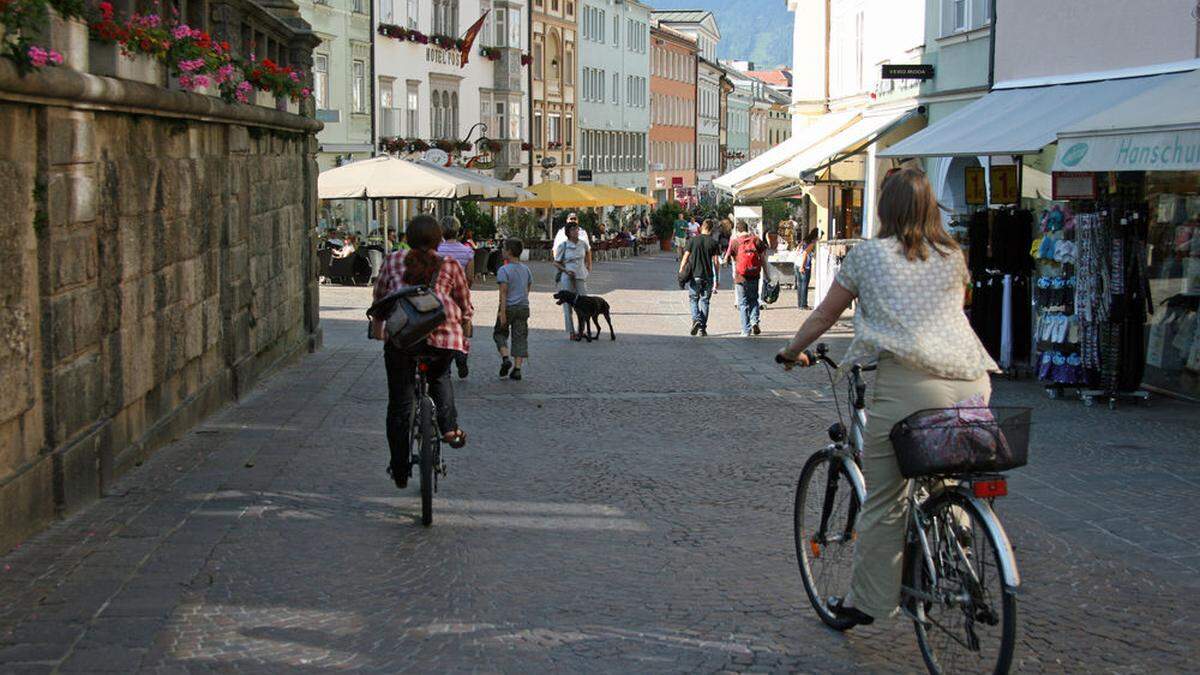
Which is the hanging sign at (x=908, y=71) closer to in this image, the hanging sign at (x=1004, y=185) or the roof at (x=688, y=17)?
the hanging sign at (x=1004, y=185)

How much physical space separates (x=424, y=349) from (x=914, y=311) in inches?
147

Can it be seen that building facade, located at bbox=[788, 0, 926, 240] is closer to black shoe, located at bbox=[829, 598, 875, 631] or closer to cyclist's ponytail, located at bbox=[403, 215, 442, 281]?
cyclist's ponytail, located at bbox=[403, 215, 442, 281]

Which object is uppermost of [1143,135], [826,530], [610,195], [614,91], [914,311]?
[614,91]

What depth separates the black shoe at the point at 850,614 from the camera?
5.72 metres

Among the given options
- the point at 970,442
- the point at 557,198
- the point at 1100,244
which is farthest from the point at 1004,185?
the point at 557,198

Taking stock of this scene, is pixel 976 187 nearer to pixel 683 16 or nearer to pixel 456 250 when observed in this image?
pixel 456 250

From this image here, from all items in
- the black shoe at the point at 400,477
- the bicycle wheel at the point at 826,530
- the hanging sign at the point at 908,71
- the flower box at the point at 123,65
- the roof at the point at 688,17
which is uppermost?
the roof at the point at 688,17

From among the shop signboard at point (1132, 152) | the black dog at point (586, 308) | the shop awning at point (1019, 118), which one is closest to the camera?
the shop signboard at point (1132, 152)

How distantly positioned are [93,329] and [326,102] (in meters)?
36.7

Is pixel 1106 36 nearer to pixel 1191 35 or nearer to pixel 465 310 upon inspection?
pixel 1191 35

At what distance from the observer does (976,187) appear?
18.2 m

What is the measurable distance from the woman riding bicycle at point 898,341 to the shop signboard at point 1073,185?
31.5 ft

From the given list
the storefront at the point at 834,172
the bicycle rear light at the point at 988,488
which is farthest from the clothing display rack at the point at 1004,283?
the bicycle rear light at the point at 988,488

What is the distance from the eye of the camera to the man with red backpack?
73.9 feet
